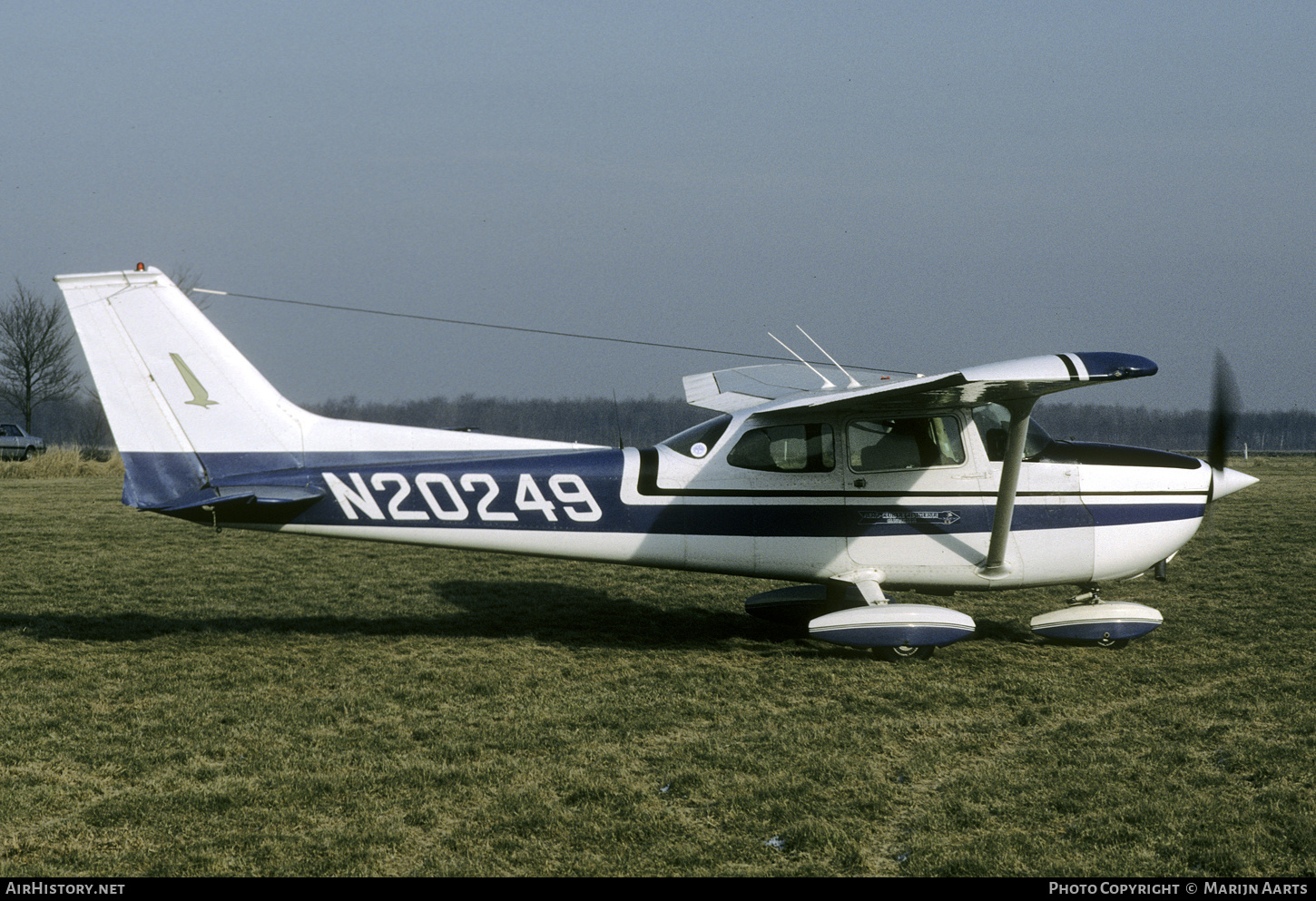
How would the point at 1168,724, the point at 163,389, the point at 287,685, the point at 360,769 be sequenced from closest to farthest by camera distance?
the point at 360,769 < the point at 1168,724 < the point at 287,685 < the point at 163,389

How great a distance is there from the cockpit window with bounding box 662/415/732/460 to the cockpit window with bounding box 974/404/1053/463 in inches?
84.4

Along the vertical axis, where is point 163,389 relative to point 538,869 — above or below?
above

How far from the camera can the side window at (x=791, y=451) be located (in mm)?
8391

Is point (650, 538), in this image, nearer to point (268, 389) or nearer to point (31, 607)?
point (268, 389)

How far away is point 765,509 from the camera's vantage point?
8.41 metres

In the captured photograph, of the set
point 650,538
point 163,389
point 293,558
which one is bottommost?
point 293,558

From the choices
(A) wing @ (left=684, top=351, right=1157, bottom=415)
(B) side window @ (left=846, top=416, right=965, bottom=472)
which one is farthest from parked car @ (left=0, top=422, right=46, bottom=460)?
(A) wing @ (left=684, top=351, right=1157, bottom=415)

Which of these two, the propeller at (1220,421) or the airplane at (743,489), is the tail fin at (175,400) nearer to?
the airplane at (743,489)

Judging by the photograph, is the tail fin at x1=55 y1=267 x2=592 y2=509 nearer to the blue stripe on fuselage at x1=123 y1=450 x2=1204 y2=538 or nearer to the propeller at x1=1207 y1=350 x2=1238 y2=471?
the blue stripe on fuselage at x1=123 y1=450 x2=1204 y2=538

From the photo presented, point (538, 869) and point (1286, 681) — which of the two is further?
point (1286, 681)

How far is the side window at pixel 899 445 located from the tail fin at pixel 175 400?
398 centimetres

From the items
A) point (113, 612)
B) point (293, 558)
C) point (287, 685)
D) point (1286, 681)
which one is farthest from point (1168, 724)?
point (293, 558)

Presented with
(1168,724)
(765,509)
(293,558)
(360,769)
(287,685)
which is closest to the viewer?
(360,769)

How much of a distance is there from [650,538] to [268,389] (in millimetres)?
3390
